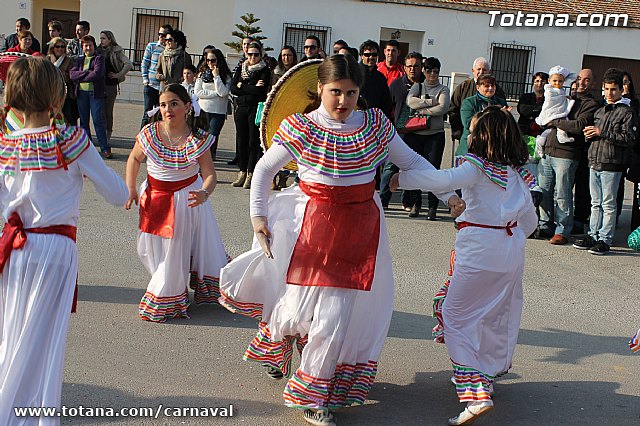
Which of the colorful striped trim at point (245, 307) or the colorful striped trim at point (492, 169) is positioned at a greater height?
the colorful striped trim at point (492, 169)

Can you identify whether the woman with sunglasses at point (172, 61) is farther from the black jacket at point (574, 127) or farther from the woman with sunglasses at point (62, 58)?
the black jacket at point (574, 127)

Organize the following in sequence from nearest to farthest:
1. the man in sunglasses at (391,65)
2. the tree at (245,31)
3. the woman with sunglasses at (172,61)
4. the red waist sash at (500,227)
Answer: the red waist sash at (500,227), the man in sunglasses at (391,65), the woman with sunglasses at (172,61), the tree at (245,31)

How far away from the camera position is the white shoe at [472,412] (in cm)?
484

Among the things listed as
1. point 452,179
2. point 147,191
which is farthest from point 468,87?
point 452,179

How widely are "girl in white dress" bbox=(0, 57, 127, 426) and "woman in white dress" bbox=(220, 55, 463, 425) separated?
1.12 m

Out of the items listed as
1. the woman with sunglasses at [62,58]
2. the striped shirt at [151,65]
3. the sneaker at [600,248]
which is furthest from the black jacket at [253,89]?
the sneaker at [600,248]

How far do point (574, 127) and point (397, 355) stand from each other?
4763 millimetres

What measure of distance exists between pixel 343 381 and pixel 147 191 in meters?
2.55

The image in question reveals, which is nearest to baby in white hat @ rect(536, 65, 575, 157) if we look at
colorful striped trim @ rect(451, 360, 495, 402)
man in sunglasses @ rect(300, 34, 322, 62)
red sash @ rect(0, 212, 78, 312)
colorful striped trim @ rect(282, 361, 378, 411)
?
man in sunglasses @ rect(300, 34, 322, 62)

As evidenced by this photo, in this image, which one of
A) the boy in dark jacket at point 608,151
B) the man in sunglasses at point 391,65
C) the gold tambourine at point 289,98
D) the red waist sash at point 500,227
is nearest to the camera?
the red waist sash at point 500,227

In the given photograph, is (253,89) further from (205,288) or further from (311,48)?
(205,288)

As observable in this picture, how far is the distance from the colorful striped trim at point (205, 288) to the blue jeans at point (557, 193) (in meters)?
4.80

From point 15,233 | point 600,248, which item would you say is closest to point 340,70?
point 15,233

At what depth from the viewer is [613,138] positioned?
941cm
